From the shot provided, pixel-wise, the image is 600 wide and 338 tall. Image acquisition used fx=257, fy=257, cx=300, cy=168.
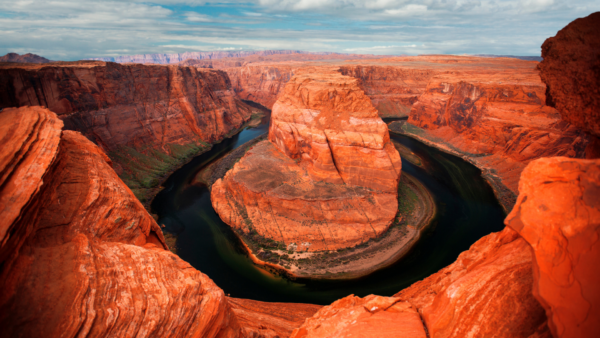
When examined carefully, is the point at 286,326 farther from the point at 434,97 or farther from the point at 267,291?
the point at 434,97

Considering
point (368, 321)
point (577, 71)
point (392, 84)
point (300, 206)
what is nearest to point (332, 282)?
point (300, 206)

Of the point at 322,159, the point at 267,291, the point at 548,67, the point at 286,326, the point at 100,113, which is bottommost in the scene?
the point at 267,291

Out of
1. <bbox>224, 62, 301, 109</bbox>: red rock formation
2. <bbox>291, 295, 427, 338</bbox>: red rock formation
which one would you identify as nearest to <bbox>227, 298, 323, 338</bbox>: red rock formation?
<bbox>291, 295, 427, 338</bbox>: red rock formation

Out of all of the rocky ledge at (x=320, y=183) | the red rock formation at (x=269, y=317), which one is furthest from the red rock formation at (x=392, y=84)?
the red rock formation at (x=269, y=317)

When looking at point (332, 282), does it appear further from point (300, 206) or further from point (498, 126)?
point (498, 126)

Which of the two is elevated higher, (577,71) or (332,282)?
(577,71)

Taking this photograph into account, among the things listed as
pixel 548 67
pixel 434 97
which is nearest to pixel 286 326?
pixel 548 67

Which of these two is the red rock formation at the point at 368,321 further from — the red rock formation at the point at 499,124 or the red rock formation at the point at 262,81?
the red rock formation at the point at 262,81
